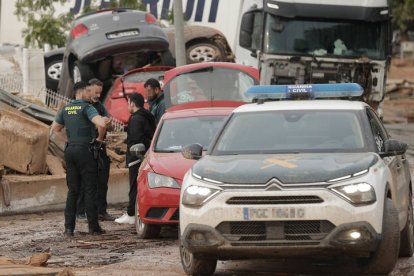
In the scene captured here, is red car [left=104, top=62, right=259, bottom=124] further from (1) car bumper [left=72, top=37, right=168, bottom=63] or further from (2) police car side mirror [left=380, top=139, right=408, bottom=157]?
(2) police car side mirror [left=380, top=139, right=408, bottom=157]

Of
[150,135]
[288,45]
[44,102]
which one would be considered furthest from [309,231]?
[288,45]

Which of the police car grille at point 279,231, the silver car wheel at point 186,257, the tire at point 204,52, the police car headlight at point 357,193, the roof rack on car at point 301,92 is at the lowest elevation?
the silver car wheel at point 186,257

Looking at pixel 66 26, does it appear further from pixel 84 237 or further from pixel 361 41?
pixel 84 237

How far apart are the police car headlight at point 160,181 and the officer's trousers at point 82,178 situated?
80 cm

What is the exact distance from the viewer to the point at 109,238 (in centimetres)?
1395

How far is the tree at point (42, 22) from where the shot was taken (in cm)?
3316

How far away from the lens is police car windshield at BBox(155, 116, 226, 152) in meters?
14.5

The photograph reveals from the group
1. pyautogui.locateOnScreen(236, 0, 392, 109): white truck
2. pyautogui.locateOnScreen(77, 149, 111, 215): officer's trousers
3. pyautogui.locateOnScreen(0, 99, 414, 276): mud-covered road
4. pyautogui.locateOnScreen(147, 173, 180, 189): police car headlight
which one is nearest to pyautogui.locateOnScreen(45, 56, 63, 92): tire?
pyautogui.locateOnScreen(236, 0, 392, 109): white truck

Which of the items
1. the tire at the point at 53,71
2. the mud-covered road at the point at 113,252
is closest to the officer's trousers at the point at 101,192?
the mud-covered road at the point at 113,252

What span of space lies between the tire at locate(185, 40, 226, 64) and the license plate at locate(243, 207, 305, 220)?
17.9 m

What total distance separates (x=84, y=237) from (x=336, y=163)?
458cm

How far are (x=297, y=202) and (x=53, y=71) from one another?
18963mm

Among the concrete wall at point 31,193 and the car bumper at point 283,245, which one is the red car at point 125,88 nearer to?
the concrete wall at point 31,193

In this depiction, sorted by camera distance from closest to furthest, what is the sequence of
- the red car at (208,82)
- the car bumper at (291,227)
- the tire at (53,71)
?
the car bumper at (291,227)
the red car at (208,82)
the tire at (53,71)
